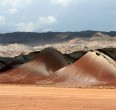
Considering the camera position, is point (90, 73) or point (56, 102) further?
point (90, 73)

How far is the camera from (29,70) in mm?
94938

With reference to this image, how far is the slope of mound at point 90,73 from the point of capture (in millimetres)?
81250

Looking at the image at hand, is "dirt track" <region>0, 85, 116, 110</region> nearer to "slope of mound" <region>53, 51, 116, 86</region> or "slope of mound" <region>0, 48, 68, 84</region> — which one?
"slope of mound" <region>53, 51, 116, 86</region>

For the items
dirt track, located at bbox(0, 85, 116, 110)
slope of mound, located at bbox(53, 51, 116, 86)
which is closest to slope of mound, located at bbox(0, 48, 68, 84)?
slope of mound, located at bbox(53, 51, 116, 86)

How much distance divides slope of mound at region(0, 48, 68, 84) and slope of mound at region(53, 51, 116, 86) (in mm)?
6664

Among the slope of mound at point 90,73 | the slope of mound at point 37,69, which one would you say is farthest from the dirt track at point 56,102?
the slope of mound at point 37,69

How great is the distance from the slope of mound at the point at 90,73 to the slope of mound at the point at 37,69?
666 cm

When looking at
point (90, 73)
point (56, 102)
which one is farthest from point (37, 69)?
point (56, 102)

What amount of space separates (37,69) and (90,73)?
1560cm

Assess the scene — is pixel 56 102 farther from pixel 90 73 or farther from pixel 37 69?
pixel 37 69

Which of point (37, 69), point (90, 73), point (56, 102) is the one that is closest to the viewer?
point (56, 102)

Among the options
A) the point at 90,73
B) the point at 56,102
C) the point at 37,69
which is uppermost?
the point at 56,102

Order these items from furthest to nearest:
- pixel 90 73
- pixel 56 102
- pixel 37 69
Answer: pixel 37 69 < pixel 90 73 < pixel 56 102

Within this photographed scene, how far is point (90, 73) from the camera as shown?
3354 inches
